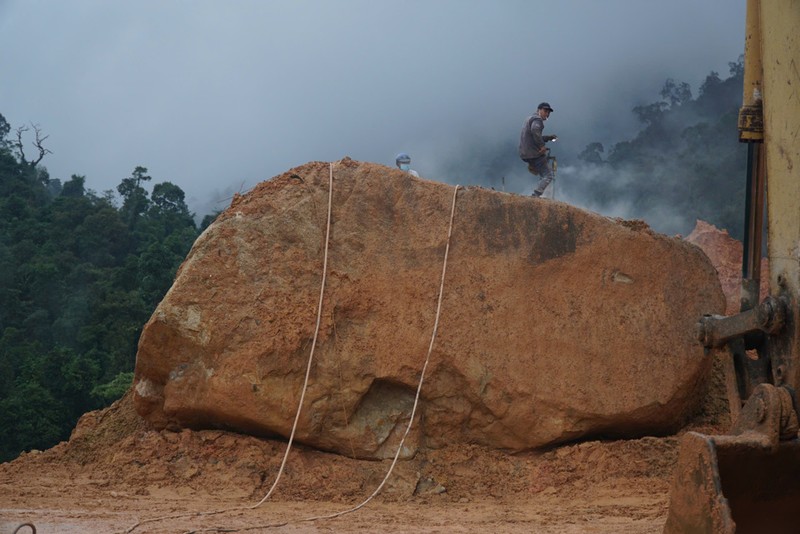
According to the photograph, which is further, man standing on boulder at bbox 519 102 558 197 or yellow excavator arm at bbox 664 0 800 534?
→ man standing on boulder at bbox 519 102 558 197

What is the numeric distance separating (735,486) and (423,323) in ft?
12.3

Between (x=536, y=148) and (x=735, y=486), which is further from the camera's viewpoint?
(x=536, y=148)

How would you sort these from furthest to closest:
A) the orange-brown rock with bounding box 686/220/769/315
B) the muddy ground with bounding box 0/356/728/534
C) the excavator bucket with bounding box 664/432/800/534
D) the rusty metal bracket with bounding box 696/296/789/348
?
the orange-brown rock with bounding box 686/220/769/315 → the muddy ground with bounding box 0/356/728/534 → the rusty metal bracket with bounding box 696/296/789/348 → the excavator bucket with bounding box 664/432/800/534

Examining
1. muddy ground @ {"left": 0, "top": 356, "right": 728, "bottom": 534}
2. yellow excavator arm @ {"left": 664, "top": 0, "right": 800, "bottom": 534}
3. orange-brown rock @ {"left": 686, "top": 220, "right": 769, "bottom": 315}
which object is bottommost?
muddy ground @ {"left": 0, "top": 356, "right": 728, "bottom": 534}

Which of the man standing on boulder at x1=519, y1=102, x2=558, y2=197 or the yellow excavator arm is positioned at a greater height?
the man standing on boulder at x1=519, y1=102, x2=558, y2=197

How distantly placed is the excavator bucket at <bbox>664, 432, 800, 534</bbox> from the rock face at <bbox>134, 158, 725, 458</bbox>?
10.5 feet

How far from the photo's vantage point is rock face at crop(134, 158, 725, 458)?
7793 millimetres

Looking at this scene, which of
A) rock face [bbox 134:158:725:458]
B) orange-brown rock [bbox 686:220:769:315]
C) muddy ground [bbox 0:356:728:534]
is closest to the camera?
muddy ground [bbox 0:356:728:534]

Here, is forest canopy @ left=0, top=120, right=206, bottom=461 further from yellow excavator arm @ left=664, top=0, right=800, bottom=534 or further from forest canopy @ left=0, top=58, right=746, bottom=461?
yellow excavator arm @ left=664, top=0, right=800, bottom=534

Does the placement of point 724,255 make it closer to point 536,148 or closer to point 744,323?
point 536,148

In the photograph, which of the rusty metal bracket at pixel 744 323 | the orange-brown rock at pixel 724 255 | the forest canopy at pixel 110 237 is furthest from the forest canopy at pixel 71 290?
the rusty metal bracket at pixel 744 323

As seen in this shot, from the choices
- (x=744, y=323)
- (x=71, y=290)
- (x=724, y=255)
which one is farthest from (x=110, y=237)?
(x=744, y=323)

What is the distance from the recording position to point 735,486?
4.52 meters

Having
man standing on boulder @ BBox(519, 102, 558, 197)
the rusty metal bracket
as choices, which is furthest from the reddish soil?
man standing on boulder @ BBox(519, 102, 558, 197)
